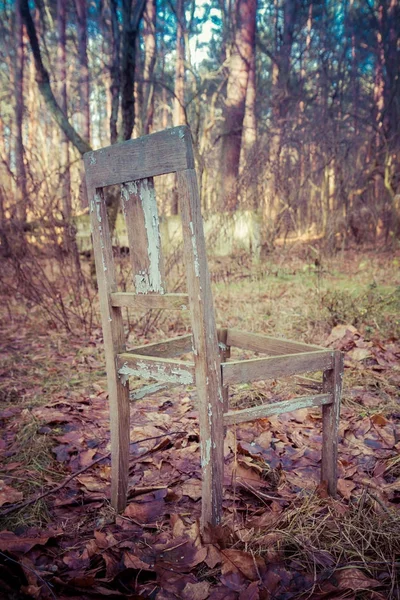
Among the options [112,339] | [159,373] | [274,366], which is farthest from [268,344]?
[112,339]

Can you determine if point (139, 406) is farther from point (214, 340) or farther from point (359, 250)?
point (359, 250)

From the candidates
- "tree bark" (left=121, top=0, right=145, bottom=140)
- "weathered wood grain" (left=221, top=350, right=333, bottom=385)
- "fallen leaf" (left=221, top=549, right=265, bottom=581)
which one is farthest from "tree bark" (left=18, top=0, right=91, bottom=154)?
"fallen leaf" (left=221, top=549, right=265, bottom=581)

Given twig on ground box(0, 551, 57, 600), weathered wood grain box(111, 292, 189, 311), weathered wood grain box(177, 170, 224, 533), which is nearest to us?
twig on ground box(0, 551, 57, 600)

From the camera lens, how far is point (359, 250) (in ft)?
28.8

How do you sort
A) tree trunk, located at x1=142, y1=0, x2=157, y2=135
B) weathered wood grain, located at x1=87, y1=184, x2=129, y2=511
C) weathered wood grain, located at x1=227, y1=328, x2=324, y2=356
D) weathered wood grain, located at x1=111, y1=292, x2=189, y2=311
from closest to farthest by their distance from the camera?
weathered wood grain, located at x1=111, y1=292, x2=189, y2=311, weathered wood grain, located at x1=87, y1=184, x2=129, y2=511, weathered wood grain, located at x1=227, y1=328, x2=324, y2=356, tree trunk, located at x1=142, y1=0, x2=157, y2=135

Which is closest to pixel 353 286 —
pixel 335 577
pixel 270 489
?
pixel 270 489

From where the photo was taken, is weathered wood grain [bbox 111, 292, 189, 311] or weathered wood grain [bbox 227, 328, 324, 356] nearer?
weathered wood grain [bbox 111, 292, 189, 311]

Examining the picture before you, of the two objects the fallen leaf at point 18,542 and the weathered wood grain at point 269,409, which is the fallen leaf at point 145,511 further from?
the weathered wood grain at point 269,409

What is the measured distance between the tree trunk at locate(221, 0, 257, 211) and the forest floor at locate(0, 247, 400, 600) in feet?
19.7

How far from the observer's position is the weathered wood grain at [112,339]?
1.69 metres

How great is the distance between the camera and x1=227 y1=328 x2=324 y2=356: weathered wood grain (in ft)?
5.97

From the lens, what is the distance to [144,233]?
153cm

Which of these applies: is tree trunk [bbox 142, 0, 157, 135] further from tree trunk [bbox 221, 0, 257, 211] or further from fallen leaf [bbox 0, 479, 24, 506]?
fallen leaf [bbox 0, 479, 24, 506]

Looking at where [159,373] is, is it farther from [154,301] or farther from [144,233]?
[144,233]
